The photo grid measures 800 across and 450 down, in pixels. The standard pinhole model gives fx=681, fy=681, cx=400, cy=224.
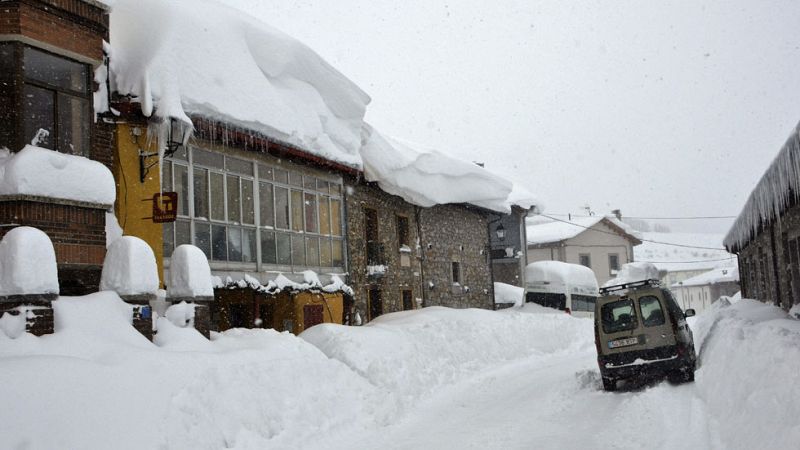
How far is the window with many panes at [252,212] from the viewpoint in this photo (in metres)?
13.3

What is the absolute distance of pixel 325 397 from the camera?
9914mm

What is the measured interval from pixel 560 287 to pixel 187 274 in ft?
83.9

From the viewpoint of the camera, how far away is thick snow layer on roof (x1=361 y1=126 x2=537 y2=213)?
19.6 m

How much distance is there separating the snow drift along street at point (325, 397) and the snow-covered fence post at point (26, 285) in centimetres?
22

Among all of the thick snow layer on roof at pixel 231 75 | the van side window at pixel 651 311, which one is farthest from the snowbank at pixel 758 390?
the thick snow layer on roof at pixel 231 75

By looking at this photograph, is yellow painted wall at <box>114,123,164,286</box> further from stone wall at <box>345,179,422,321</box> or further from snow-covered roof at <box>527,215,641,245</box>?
snow-covered roof at <box>527,215,641,245</box>

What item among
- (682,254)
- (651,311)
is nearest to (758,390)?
(651,311)

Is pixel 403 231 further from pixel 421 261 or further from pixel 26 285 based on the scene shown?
pixel 26 285

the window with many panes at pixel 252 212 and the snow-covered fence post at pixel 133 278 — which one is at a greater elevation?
the window with many panes at pixel 252 212

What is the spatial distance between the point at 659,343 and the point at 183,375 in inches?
318

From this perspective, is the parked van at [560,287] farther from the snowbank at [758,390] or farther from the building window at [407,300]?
the snowbank at [758,390]

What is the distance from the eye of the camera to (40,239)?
7707mm

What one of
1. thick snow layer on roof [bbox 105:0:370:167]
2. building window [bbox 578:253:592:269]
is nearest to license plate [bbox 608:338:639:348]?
thick snow layer on roof [bbox 105:0:370:167]

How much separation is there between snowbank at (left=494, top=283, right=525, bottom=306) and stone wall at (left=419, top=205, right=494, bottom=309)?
3.27 metres
